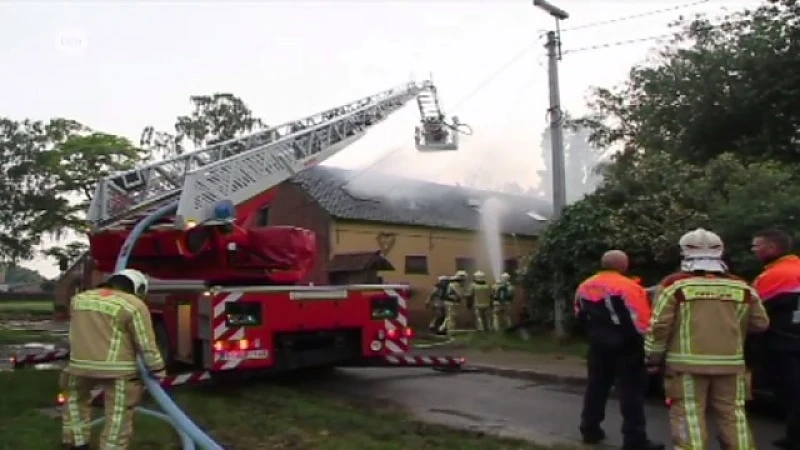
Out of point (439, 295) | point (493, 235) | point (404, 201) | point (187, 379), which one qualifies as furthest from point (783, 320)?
point (404, 201)

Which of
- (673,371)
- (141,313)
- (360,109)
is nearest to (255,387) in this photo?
(141,313)

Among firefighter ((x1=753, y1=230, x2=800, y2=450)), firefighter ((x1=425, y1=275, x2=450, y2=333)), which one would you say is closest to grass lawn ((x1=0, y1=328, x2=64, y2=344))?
firefighter ((x1=425, y1=275, x2=450, y2=333))

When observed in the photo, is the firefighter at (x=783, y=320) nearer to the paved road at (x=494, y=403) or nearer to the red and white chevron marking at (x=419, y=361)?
the paved road at (x=494, y=403)

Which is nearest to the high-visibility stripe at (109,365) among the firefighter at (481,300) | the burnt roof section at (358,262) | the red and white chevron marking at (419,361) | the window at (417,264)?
the red and white chevron marking at (419,361)

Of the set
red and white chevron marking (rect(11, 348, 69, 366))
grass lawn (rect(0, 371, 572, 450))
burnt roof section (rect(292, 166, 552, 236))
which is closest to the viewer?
grass lawn (rect(0, 371, 572, 450))

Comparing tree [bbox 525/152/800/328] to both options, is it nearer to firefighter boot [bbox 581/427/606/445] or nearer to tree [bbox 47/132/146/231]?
firefighter boot [bbox 581/427/606/445]

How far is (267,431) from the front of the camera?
294 inches

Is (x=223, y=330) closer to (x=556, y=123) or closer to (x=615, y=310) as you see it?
(x=615, y=310)

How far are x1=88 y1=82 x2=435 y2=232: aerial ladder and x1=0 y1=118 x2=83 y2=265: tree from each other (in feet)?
104

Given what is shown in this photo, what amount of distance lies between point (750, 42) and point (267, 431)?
14006 millimetres

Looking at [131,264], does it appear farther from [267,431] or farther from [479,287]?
[479,287]

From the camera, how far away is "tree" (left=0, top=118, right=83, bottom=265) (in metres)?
42.5

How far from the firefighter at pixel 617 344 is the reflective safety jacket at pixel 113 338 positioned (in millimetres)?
3379

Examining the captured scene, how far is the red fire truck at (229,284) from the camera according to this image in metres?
9.65
